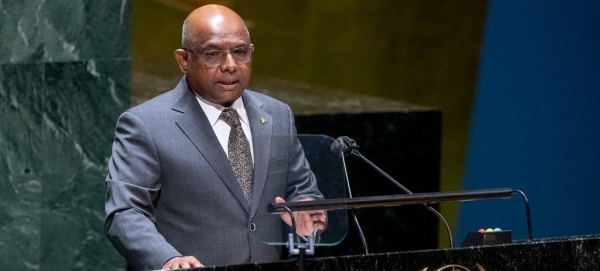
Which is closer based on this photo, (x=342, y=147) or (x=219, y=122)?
(x=342, y=147)

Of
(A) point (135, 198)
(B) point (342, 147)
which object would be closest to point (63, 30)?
(A) point (135, 198)

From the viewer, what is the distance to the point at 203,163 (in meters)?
3.21

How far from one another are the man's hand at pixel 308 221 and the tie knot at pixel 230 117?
771mm

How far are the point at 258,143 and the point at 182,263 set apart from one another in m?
0.58

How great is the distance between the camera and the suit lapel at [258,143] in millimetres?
3129

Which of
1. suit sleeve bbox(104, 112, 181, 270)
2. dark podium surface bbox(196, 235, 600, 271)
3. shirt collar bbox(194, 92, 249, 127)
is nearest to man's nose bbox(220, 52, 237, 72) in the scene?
shirt collar bbox(194, 92, 249, 127)

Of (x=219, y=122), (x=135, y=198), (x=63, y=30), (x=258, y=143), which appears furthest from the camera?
(x=63, y=30)

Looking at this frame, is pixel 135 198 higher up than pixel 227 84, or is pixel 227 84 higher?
pixel 227 84

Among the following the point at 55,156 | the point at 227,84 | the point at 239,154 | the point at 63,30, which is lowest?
the point at 55,156

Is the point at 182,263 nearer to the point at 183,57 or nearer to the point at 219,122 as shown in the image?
the point at 219,122

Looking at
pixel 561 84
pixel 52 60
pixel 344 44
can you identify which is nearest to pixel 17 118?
pixel 52 60

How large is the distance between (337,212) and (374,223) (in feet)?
9.94

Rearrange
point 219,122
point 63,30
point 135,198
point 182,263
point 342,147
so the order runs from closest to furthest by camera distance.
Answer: point 182,263 → point 342,147 → point 135,198 → point 219,122 → point 63,30

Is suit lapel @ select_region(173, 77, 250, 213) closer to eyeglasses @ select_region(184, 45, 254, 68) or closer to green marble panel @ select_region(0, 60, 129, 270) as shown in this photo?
eyeglasses @ select_region(184, 45, 254, 68)
